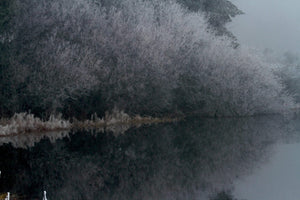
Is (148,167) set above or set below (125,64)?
below

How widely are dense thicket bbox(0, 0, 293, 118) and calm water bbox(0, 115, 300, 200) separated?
3.65 m

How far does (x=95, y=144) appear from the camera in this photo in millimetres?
18781

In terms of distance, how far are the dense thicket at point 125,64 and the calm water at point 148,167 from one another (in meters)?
3.65

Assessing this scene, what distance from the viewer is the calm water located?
9.74 meters

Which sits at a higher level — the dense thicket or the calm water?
the dense thicket

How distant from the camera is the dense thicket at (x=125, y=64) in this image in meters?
23.8

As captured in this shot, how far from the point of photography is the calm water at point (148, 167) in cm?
974

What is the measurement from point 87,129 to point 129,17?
9.75 m

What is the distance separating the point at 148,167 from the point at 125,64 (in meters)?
16.1

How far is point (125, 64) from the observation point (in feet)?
94.8

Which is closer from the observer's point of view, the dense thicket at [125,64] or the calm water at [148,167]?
the calm water at [148,167]

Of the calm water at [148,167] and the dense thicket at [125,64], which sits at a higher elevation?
the dense thicket at [125,64]

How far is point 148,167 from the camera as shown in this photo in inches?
527

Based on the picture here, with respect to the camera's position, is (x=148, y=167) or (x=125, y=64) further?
(x=125, y=64)
